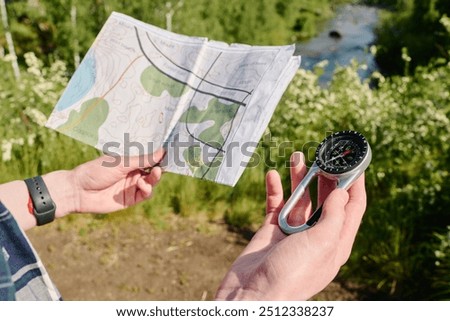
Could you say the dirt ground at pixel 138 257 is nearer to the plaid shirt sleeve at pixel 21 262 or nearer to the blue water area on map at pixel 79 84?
the blue water area on map at pixel 79 84

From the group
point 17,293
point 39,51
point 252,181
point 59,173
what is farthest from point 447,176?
point 39,51

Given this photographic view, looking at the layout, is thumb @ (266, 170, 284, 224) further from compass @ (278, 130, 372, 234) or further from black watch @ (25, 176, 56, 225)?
black watch @ (25, 176, 56, 225)

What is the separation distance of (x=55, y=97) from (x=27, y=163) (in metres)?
0.68

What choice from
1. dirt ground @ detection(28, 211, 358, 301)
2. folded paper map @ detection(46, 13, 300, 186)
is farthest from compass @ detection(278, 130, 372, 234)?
dirt ground @ detection(28, 211, 358, 301)

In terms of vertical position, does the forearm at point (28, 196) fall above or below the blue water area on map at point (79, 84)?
below

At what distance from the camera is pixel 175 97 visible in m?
1.75

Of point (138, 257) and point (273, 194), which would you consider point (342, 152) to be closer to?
point (273, 194)

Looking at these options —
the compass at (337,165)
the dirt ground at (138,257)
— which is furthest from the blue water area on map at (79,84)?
the dirt ground at (138,257)

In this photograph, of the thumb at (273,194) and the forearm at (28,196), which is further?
the forearm at (28,196)

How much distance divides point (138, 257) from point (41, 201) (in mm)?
1923

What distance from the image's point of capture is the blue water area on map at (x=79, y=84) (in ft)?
5.81

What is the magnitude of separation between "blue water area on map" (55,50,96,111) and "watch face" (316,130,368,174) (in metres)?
0.87

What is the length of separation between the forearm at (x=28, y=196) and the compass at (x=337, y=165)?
85cm

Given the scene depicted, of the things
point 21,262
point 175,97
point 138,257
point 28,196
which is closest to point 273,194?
point 175,97
